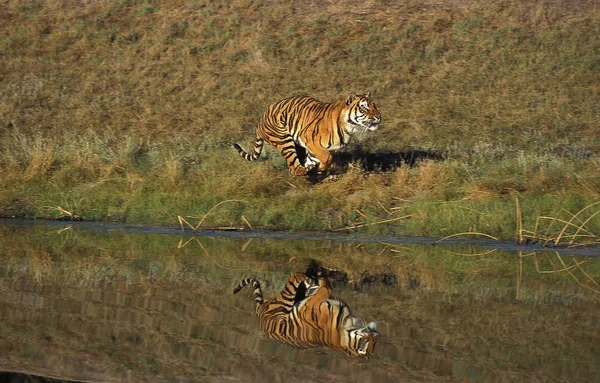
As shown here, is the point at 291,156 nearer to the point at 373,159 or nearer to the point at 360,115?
the point at 360,115

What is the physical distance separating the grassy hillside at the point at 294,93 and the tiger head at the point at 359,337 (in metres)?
4.68

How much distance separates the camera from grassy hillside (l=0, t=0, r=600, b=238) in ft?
49.6

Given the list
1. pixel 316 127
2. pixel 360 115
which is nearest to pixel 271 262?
pixel 360 115

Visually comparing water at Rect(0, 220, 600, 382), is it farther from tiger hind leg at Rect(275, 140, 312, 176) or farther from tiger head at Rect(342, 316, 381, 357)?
tiger hind leg at Rect(275, 140, 312, 176)

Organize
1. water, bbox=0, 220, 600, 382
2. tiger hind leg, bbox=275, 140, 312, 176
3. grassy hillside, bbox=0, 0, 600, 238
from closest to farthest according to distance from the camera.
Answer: water, bbox=0, 220, 600, 382
grassy hillside, bbox=0, 0, 600, 238
tiger hind leg, bbox=275, 140, 312, 176

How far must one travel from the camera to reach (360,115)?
16094 mm

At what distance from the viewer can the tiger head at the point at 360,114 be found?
52.7ft

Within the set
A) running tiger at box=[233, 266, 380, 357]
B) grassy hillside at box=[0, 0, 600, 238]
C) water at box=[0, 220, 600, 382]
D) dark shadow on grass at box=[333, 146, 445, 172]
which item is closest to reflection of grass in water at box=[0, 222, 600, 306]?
water at box=[0, 220, 600, 382]

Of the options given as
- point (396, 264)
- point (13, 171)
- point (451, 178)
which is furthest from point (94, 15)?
point (396, 264)

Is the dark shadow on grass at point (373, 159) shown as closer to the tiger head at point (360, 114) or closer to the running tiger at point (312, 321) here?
the tiger head at point (360, 114)

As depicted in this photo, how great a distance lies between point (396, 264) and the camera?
12.6 m

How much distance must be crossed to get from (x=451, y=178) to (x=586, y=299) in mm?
4927

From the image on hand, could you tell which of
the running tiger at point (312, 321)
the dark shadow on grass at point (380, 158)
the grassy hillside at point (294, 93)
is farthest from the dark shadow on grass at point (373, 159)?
the running tiger at point (312, 321)

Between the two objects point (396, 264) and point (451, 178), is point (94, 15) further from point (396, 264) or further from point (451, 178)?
point (396, 264)
